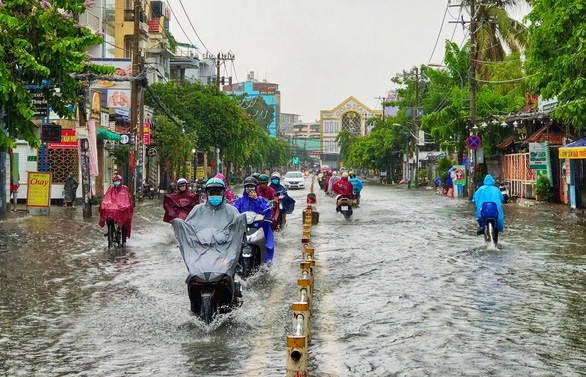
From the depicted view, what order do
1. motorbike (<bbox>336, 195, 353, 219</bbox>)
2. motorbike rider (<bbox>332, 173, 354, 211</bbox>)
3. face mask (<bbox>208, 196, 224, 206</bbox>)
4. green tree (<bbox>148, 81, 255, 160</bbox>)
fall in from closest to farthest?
face mask (<bbox>208, 196, 224, 206</bbox>), motorbike (<bbox>336, 195, 353, 219</bbox>), motorbike rider (<bbox>332, 173, 354, 211</bbox>), green tree (<bbox>148, 81, 255, 160</bbox>)

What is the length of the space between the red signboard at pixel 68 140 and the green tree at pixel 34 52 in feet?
48.6

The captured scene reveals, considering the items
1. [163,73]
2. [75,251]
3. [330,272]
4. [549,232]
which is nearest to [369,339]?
[330,272]

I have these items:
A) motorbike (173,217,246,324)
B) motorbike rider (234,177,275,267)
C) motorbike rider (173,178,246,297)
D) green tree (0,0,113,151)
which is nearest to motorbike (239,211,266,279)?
motorbike rider (234,177,275,267)

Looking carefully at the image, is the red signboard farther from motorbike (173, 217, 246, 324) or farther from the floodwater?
motorbike (173, 217, 246, 324)

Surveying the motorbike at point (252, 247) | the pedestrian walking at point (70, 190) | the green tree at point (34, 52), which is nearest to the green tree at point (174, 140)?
the pedestrian walking at point (70, 190)

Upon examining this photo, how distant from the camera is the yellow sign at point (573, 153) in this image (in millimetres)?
25016

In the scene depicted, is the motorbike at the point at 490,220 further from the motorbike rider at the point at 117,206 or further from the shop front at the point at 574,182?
the shop front at the point at 574,182

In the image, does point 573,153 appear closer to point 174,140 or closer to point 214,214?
point 214,214

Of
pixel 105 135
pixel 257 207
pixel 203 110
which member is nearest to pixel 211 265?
pixel 257 207

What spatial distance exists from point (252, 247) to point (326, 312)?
8.04 ft

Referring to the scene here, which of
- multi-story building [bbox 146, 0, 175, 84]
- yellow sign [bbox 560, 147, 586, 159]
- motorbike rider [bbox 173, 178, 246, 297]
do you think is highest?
multi-story building [bbox 146, 0, 175, 84]

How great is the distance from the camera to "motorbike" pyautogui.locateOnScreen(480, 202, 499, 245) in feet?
51.9

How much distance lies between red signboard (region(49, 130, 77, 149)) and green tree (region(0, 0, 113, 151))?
1480cm

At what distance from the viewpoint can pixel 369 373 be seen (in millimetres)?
6332
